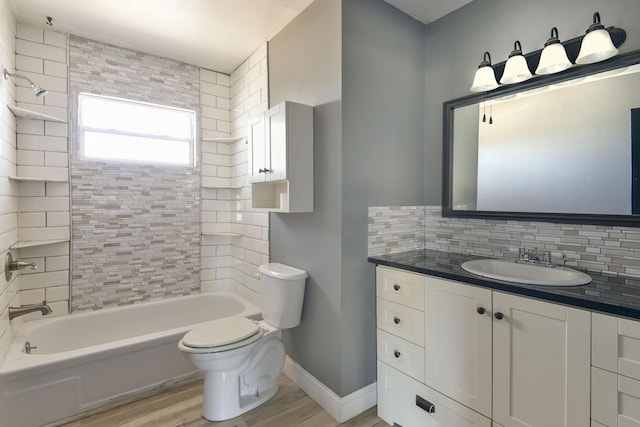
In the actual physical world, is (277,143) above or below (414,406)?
above

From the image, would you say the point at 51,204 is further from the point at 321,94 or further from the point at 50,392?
the point at 321,94

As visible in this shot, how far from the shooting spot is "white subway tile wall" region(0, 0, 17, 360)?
1824mm

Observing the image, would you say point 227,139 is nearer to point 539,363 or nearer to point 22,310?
point 22,310

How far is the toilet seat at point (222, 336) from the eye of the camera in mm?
1755

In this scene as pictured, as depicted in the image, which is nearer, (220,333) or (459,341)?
(459,341)

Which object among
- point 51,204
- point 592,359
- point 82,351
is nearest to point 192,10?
point 51,204

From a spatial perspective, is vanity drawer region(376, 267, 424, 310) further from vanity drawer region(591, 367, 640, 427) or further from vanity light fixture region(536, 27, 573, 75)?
vanity light fixture region(536, 27, 573, 75)

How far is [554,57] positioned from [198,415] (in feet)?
9.12

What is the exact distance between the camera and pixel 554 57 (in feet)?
4.99

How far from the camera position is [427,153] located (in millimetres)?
2260

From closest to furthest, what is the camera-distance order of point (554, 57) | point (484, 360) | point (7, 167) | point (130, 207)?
point (484, 360) < point (554, 57) < point (7, 167) < point (130, 207)

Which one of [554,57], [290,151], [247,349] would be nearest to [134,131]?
[290,151]

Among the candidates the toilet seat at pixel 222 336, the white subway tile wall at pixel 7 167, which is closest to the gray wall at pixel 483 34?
the toilet seat at pixel 222 336

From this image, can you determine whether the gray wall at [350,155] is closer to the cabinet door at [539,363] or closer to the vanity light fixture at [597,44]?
the cabinet door at [539,363]
